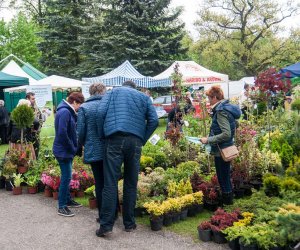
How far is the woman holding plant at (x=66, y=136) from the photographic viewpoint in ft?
18.8

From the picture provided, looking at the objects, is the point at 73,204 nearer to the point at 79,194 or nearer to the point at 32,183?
the point at 79,194

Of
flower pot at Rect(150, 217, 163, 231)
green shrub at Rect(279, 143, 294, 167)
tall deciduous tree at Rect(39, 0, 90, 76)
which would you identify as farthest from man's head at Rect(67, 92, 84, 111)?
tall deciduous tree at Rect(39, 0, 90, 76)

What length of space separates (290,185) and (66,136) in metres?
3.09

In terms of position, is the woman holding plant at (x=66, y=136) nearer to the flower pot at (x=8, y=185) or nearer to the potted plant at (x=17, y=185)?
the potted plant at (x=17, y=185)

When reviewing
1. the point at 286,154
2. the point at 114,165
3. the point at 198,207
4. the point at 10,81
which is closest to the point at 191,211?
the point at 198,207

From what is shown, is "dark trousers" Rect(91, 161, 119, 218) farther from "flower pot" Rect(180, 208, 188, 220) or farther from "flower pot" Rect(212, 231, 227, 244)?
"flower pot" Rect(212, 231, 227, 244)

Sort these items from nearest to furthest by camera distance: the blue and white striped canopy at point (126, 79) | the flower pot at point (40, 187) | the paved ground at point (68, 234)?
the paved ground at point (68, 234) < the flower pot at point (40, 187) < the blue and white striped canopy at point (126, 79)

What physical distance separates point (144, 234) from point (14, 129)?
15.3ft

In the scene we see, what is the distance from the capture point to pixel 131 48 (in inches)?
953

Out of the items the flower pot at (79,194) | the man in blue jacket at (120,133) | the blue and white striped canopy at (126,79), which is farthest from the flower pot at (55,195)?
the blue and white striped canopy at (126,79)

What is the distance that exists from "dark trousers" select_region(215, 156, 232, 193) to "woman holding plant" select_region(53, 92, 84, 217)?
2.03 m

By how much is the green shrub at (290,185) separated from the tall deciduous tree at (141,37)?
1851 centimetres

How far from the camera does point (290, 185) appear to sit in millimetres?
5430

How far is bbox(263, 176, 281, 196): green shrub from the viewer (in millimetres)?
5664
